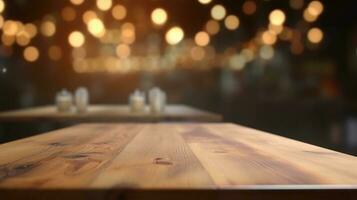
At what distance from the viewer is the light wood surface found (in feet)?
2.65

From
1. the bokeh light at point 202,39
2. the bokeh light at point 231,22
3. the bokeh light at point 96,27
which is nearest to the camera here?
the bokeh light at point 96,27

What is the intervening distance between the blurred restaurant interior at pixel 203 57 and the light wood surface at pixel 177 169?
4222 mm

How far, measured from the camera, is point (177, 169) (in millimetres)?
991

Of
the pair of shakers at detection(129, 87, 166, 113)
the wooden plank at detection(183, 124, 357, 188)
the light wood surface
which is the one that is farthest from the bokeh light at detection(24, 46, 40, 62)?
the wooden plank at detection(183, 124, 357, 188)

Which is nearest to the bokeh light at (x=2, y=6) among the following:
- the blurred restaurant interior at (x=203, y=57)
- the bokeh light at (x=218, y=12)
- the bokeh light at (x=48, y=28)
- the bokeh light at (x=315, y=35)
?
the blurred restaurant interior at (x=203, y=57)

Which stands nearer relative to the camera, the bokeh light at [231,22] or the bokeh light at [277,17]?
the bokeh light at [231,22]

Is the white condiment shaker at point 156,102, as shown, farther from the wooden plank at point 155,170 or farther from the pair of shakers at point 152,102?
the wooden plank at point 155,170

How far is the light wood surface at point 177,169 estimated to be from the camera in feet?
2.65

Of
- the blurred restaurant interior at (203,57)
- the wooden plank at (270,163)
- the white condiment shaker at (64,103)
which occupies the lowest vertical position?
the wooden plank at (270,163)

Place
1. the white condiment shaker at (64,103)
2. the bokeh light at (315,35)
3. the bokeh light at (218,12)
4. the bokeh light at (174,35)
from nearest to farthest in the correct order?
the white condiment shaker at (64,103)
the bokeh light at (174,35)
the bokeh light at (218,12)
the bokeh light at (315,35)

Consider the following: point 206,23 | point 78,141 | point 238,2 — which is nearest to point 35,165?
Answer: point 78,141

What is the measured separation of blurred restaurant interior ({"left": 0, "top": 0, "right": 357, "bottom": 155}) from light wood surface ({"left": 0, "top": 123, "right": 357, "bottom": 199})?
422cm

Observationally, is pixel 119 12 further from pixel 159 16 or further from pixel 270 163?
pixel 270 163

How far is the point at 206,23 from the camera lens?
694cm
